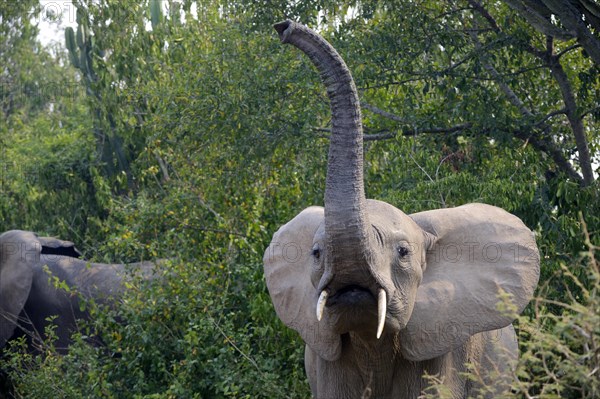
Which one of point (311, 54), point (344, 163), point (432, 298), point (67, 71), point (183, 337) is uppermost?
point (67, 71)

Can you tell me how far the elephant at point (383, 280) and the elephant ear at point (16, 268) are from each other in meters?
5.71

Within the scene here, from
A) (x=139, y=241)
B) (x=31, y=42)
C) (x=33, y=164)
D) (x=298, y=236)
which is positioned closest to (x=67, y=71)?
(x=31, y=42)

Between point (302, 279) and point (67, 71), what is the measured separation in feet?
62.1

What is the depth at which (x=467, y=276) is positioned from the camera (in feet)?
18.3

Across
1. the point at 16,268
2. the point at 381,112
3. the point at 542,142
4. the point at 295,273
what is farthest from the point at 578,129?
the point at 16,268

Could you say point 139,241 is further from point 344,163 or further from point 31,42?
point 31,42

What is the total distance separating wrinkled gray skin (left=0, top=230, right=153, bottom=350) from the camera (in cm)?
1113

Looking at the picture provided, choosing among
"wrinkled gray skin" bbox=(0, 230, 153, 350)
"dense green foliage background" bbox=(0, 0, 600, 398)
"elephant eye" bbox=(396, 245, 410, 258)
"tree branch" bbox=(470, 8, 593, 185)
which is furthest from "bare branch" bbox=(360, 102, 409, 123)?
"elephant eye" bbox=(396, 245, 410, 258)

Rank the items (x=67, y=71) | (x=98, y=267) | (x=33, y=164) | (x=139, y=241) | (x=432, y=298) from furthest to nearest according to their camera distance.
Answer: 1. (x=67, y=71)
2. (x=33, y=164)
3. (x=98, y=267)
4. (x=139, y=241)
5. (x=432, y=298)

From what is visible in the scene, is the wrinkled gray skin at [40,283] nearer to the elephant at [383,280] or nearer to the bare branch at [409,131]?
the bare branch at [409,131]

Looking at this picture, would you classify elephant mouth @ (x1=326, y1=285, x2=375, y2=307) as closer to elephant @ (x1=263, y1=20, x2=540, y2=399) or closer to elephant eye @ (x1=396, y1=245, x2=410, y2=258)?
elephant @ (x1=263, y1=20, x2=540, y2=399)

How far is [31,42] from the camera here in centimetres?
2378

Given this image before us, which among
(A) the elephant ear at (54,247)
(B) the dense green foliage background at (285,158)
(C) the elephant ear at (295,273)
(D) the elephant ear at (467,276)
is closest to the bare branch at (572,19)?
(B) the dense green foliage background at (285,158)

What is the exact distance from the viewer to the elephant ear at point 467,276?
5305 millimetres
